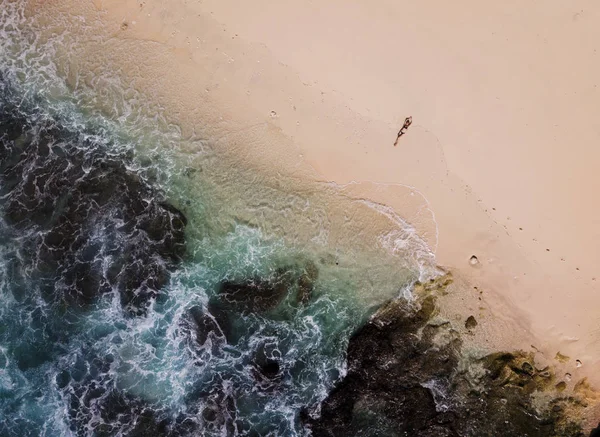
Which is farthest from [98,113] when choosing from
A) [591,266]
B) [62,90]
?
[591,266]

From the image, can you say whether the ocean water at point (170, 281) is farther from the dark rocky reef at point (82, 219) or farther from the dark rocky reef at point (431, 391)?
the dark rocky reef at point (431, 391)

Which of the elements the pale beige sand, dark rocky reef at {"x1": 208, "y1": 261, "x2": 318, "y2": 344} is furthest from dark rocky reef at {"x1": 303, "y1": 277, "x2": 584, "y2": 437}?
dark rocky reef at {"x1": 208, "y1": 261, "x2": 318, "y2": 344}

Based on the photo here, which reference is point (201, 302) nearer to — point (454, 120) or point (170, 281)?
point (170, 281)

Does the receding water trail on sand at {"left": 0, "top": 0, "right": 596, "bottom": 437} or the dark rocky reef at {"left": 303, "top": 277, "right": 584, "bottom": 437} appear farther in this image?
the receding water trail on sand at {"left": 0, "top": 0, "right": 596, "bottom": 437}

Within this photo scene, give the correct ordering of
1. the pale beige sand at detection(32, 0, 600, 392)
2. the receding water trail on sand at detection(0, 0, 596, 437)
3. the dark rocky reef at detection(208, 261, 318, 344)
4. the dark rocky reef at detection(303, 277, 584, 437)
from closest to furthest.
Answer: the pale beige sand at detection(32, 0, 600, 392) < the dark rocky reef at detection(303, 277, 584, 437) < the receding water trail on sand at detection(0, 0, 596, 437) < the dark rocky reef at detection(208, 261, 318, 344)

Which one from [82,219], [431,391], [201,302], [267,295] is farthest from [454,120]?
[82,219]

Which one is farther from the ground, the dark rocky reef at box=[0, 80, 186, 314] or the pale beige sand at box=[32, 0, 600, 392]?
the pale beige sand at box=[32, 0, 600, 392]

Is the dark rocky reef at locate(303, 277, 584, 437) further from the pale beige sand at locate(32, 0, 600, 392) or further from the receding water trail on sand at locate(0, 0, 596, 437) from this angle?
the pale beige sand at locate(32, 0, 600, 392)
